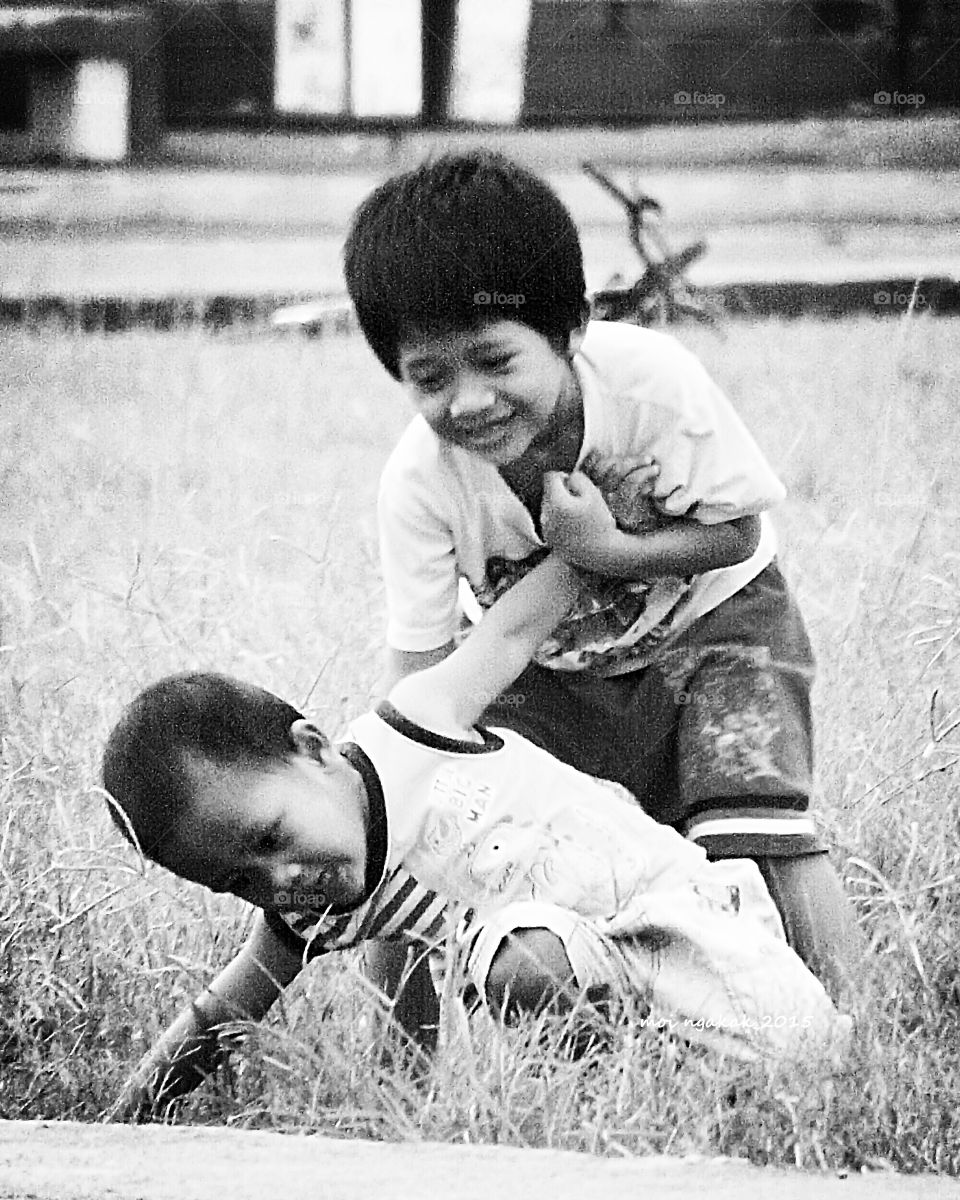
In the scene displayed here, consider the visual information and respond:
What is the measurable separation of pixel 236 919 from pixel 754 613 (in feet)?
2.39

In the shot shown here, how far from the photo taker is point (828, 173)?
210 centimetres

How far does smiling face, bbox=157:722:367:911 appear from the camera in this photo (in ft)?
6.01

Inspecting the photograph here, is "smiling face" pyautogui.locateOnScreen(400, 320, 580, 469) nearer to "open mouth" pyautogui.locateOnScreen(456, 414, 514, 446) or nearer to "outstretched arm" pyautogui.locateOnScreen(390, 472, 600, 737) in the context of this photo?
"open mouth" pyautogui.locateOnScreen(456, 414, 514, 446)

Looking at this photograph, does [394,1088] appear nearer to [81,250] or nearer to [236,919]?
[236,919]

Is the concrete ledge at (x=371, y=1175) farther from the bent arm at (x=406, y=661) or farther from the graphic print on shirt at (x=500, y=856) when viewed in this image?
the bent arm at (x=406, y=661)

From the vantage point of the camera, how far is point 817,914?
2066 mm

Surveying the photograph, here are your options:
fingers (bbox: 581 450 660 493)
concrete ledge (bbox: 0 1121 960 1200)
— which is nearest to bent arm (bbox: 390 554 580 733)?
fingers (bbox: 581 450 660 493)

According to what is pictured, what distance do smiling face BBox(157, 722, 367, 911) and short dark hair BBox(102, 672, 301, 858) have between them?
0.01m

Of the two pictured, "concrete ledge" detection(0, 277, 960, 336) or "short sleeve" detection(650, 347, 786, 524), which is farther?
"concrete ledge" detection(0, 277, 960, 336)

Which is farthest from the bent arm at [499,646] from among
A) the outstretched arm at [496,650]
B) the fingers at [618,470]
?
the fingers at [618,470]

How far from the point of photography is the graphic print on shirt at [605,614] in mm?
2064

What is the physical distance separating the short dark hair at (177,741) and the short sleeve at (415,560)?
0.72ft

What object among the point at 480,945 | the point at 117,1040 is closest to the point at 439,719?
the point at 480,945

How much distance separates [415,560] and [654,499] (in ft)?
0.95
